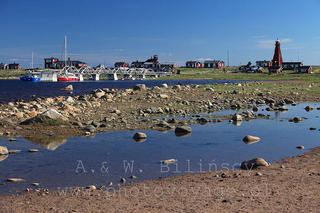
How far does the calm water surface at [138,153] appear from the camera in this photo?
12.8 m

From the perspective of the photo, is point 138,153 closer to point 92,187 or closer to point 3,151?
point 3,151

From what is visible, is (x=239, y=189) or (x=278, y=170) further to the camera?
(x=278, y=170)

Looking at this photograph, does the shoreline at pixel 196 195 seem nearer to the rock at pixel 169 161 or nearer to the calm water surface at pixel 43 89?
the rock at pixel 169 161

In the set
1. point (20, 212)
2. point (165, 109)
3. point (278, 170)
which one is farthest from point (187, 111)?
point (20, 212)

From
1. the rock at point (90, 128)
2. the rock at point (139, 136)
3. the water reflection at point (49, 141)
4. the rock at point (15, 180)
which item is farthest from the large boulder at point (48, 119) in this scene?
the rock at point (15, 180)

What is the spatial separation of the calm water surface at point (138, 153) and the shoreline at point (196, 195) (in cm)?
101

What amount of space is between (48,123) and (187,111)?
35.6 feet

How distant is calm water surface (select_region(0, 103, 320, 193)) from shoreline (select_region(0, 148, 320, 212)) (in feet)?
3.33

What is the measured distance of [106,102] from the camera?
3381 cm

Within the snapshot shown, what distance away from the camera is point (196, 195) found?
10266 mm

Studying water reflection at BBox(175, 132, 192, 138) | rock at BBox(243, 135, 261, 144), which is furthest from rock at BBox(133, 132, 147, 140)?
rock at BBox(243, 135, 261, 144)

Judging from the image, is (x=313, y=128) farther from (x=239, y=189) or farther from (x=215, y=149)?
(x=239, y=189)

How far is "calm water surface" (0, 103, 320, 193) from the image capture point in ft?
42.0

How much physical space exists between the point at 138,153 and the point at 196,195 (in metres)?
6.10
